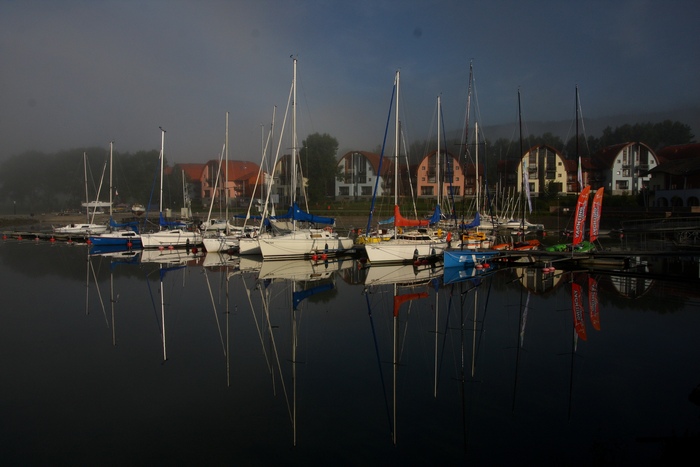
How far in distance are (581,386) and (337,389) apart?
471 cm

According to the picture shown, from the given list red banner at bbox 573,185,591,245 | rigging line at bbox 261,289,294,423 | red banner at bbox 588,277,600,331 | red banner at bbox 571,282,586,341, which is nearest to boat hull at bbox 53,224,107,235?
rigging line at bbox 261,289,294,423

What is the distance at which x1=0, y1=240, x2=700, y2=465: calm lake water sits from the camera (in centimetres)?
817

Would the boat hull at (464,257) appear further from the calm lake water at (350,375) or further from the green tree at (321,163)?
the green tree at (321,163)

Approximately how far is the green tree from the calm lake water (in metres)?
53.3

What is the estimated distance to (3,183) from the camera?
10556cm

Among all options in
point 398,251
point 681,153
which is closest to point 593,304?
point 398,251

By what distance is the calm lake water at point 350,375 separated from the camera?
8.17 meters

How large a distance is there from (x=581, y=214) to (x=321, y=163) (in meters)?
51.6

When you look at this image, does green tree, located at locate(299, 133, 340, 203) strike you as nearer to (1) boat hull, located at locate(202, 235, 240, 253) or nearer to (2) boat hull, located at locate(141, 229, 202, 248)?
(2) boat hull, located at locate(141, 229, 202, 248)

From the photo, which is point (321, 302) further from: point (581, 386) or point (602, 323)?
point (581, 386)

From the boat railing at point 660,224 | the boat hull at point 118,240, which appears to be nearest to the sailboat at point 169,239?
the boat hull at point 118,240

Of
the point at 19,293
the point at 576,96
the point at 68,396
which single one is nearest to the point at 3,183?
the point at 19,293

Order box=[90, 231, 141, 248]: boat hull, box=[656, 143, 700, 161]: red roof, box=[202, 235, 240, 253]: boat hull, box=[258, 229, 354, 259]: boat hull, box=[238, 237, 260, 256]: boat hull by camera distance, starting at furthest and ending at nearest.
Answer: box=[656, 143, 700, 161]: red roof < box=[90, 231, 141, 248]: boat hull < box=[202, 235, 240, 253]: boat hull < box=[238, 237, 260, 256]: boat hull < box=[258, 229, 354, 259]: boat hull

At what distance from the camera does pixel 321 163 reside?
2963 inches
